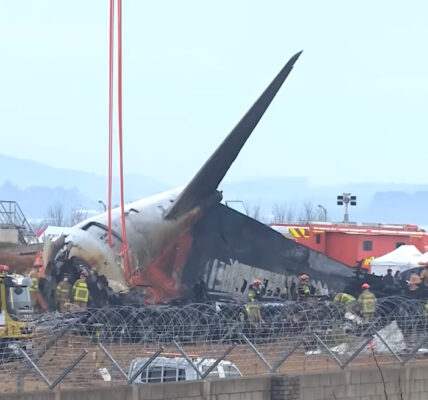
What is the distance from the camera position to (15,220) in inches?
1964

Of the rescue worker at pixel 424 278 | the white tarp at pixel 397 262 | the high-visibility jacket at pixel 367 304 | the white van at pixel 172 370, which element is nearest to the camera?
the white van at pixel 172 370

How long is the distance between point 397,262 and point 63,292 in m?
21.1

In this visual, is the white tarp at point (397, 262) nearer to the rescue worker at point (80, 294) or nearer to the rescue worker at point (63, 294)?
the rescue worker at point (63, 294)

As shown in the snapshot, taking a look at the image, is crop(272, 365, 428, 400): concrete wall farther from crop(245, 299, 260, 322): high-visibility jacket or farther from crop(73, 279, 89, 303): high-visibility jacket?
crop(73, 279, 89, 303): high-visibility jacket

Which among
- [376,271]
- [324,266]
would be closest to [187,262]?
[324,266]

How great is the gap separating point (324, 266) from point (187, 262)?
466 centimetres

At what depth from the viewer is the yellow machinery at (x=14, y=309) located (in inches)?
892

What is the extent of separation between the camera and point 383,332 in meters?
22.7

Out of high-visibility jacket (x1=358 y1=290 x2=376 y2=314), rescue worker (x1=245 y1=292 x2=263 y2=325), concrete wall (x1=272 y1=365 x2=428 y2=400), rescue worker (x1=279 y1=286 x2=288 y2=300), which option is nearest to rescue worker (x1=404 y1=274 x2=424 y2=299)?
rescue worker (x1=279 y1=286 x2=288 y2=300)

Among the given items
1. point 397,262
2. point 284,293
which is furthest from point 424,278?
point 397,262

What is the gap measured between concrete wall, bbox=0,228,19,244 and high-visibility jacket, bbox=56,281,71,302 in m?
13.2

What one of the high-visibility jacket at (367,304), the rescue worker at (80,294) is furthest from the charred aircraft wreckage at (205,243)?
the high-visibility jacket at (367,304)

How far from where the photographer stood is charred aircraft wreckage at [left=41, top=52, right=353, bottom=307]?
36719mm

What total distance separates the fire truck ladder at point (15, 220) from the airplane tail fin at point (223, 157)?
388 inches
